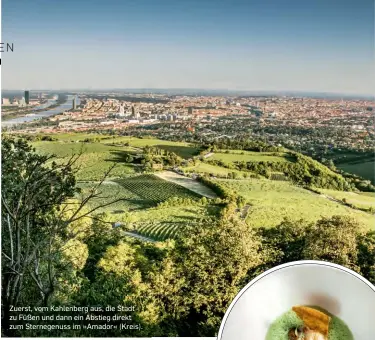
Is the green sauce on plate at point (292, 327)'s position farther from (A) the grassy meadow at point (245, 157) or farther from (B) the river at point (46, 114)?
(B) the river at point (46, 114)

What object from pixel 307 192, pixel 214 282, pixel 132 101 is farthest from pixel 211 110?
pixel 214 282

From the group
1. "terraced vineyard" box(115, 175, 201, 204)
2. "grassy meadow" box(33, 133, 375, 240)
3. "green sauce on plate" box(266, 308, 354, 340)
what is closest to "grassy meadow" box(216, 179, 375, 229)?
"grassy meadow" box(33, 133, 375, 240)

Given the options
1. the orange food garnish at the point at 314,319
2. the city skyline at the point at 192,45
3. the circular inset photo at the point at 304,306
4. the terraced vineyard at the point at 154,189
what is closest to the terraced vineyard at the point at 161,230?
the terraced vineyard at the point at 154,189

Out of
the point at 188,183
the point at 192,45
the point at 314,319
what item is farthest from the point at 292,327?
the point at 192,45

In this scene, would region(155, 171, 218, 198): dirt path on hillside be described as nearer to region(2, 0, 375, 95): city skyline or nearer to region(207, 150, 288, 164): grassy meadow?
region(207, 150, 288, 164): grassy meadow

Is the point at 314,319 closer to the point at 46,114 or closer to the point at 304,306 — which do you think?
the point at 304,306

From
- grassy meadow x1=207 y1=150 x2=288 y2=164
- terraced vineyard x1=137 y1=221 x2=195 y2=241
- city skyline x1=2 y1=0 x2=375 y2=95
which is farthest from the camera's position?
grassy meadow x1=207 y1=150 x2=288 y2=164

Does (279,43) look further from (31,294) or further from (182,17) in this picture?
(31,294)
